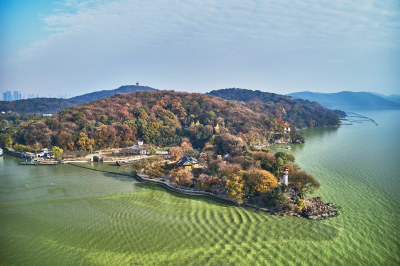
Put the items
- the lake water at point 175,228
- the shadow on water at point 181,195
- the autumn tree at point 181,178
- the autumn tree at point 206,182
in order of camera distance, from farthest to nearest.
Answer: the autumn tree at point 181,178 < the autumn tree at point 206,182 < the shadow on water at point 181,195 < the lake water at point 175,228

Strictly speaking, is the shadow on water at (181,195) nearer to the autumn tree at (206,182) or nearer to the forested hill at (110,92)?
the autumn tree at (206,182)

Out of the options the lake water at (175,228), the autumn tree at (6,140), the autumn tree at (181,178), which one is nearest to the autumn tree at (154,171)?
the lake water at (175,228)

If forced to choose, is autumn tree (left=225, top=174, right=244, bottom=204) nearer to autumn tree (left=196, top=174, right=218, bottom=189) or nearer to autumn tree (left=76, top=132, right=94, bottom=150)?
autumn tree (left=196, top=174, right=218, bottom=189)

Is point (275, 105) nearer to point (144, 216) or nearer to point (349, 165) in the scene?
point (349, 165)

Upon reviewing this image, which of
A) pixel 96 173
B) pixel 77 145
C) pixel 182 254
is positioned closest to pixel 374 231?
pixel 182 254

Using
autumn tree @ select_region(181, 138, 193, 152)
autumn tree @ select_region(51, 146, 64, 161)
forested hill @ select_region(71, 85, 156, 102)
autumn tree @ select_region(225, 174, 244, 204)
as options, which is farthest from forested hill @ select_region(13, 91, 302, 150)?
forested hill @ select_region(71, 85, 156, 102)

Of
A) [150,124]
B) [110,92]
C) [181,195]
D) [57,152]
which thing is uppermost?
[110,92]

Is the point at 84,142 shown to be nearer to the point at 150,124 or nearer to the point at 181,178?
the point at 150,124

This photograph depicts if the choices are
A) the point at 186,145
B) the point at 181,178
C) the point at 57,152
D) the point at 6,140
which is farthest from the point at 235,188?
the point at 6,140
